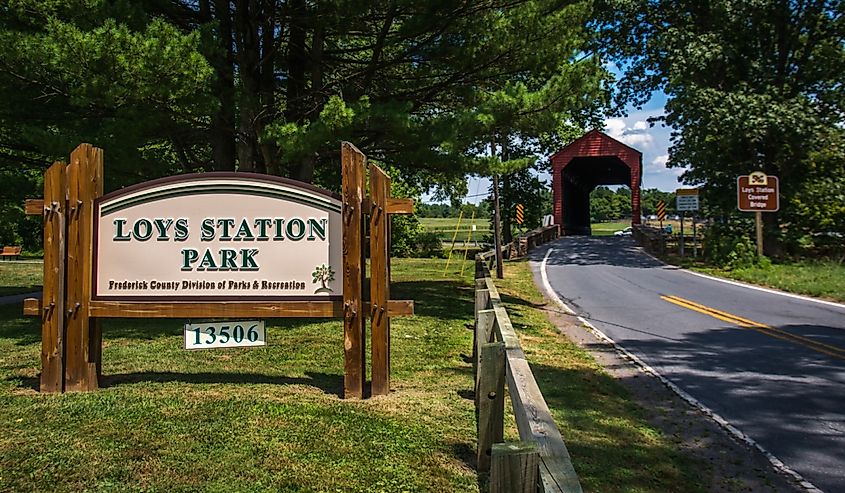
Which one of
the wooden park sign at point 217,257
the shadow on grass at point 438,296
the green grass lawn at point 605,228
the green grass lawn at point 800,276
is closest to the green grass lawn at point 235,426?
the wooden park sign at point 217,257

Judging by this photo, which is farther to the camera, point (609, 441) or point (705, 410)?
point (705, 410)

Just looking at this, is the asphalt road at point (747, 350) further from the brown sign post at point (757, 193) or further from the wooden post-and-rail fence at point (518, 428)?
the brown sign post at point (757, 193)

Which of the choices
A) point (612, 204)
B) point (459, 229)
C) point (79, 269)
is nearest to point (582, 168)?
point (459, 229)

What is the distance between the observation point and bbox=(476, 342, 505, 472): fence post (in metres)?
4.34

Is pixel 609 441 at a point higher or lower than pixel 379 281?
lower

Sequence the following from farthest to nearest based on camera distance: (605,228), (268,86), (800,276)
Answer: (605,228)
(800,276)
(268,86)

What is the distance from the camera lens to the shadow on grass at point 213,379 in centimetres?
630

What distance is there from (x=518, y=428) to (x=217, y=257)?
3592 millimetres

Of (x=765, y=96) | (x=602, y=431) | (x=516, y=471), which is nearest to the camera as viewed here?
(x=516, y=471)

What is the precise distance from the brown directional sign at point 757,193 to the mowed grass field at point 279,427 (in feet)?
54.3

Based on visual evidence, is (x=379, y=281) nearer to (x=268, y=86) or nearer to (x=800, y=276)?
(x=268, y=86)

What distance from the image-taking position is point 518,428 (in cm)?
330

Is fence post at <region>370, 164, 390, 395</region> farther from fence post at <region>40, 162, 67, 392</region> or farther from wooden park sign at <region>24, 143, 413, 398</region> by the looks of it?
fence post at <region>40, 162, 67, 392</region>

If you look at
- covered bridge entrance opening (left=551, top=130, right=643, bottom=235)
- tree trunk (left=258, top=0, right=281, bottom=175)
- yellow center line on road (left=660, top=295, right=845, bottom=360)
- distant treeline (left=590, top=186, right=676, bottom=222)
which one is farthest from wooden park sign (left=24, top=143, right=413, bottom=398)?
distant treeline (left=590, top=186, right=676, bottom=222)
